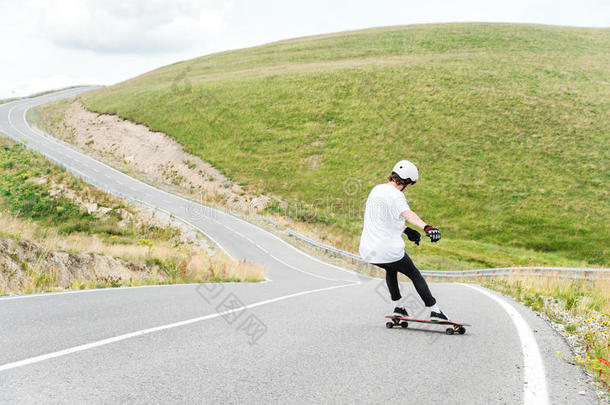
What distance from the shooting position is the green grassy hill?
3462cm

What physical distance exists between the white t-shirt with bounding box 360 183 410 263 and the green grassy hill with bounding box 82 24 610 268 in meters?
23.1

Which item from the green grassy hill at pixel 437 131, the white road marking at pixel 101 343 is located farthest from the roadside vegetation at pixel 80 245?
the green grassy hill at pixel 437 131

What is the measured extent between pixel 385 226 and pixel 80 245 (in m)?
10.2

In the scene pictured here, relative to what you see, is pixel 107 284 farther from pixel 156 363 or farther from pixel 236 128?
pixel 236 128

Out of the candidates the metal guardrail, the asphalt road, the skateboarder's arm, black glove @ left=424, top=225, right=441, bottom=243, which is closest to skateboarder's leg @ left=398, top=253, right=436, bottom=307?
the asphalt road

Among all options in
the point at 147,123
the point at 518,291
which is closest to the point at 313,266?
the point at 518,291

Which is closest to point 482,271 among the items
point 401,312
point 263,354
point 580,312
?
point 580,312

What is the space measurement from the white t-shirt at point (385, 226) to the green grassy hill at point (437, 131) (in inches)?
911

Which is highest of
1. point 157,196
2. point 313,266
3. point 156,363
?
point 156,363

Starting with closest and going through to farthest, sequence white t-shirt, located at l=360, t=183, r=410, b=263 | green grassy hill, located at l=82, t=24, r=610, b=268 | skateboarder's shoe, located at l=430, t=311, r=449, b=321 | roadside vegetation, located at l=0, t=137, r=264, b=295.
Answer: white t-shirt, located at l=360, t=183, r=410, b=263, skateboarder's shoe, located at l=430, t=311, r=449, b=321, roadside vegetation, located at l=0, t=137, r=264, b=295, green grassy hill, located at l=82, t=24, r=610, b=268

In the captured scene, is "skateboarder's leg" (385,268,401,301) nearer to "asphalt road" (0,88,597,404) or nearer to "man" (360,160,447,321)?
"man" (360,160,447,321)

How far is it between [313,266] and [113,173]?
25784 millimetres

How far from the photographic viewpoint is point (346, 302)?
915cm

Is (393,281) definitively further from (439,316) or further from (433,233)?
(433,233)
